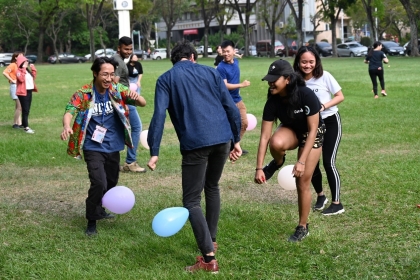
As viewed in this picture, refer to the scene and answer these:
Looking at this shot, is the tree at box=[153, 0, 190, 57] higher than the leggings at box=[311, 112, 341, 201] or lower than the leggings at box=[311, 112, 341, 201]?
higher

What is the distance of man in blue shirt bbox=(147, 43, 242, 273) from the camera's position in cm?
522

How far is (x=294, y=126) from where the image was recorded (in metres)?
6.08

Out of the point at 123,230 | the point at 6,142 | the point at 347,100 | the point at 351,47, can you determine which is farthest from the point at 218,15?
the point at 123,230

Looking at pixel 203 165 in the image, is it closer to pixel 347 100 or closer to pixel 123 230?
pixel 123 230

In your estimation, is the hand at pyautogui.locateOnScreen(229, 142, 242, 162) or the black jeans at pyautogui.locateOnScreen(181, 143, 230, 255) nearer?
the black jeans at pyautogui.locateOnScreen(181, 143, 230, 255)

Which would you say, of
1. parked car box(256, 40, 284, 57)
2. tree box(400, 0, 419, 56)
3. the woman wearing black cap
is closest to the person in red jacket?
the woman wearing black cap

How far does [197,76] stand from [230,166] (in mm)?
5084

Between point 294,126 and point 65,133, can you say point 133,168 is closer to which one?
point 65,133

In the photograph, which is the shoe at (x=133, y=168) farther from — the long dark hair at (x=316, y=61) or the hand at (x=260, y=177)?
the hand at (x=260, y=177)

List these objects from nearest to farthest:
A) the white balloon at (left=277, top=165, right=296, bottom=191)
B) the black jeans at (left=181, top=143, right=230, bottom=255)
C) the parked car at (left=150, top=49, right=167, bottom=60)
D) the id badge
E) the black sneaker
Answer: the black jeans at (left=181, top=143, right=230, bottom=255) < the id badge < the white balloon at (left=277, top=165, right=296, bottom=191) < the black sneaker < the parked car at (left=150, top=49, right=167, bottom=60)

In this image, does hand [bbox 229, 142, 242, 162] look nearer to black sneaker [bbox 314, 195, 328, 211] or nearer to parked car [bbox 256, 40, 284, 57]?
black sneaker [bbox 314, 195, 328, 211]

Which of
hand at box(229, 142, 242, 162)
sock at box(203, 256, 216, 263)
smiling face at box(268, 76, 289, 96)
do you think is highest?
smiling face at box(268, 76, 289, 96)

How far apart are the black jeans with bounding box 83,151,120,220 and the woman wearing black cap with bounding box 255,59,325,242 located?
1539mm

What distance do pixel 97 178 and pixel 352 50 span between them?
55317 mm
